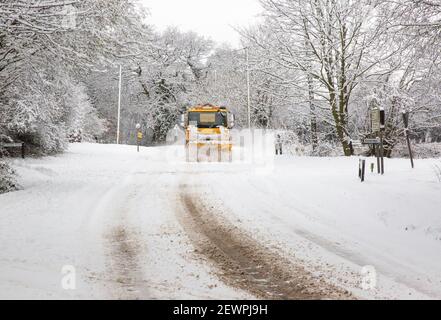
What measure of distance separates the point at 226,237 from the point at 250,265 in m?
1.44

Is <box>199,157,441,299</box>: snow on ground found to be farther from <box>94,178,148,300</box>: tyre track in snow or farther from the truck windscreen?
the truck windscreen

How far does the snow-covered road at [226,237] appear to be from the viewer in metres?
4.78

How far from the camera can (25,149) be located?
22047mm

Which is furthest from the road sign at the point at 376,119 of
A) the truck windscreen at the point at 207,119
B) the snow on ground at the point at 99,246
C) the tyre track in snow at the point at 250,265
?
the truck windscreen at the point at 207,119

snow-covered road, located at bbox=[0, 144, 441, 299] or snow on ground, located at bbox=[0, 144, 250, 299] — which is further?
snow-covered road, located at bbox=[0, 144, 441, 299]

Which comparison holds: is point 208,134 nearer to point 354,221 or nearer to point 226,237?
point 354,221

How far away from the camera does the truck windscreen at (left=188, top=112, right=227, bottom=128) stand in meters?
23.0

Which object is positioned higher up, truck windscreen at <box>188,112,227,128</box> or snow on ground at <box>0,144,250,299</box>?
truck windscreen at <box>188,112,227,128</box>

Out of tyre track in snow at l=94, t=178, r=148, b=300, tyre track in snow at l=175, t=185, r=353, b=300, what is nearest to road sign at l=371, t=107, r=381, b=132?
tyre track in snow at l=175, t=185, r=353, b=300

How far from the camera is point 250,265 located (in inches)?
220

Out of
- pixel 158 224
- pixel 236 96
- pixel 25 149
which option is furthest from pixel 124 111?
pixel 158 224
